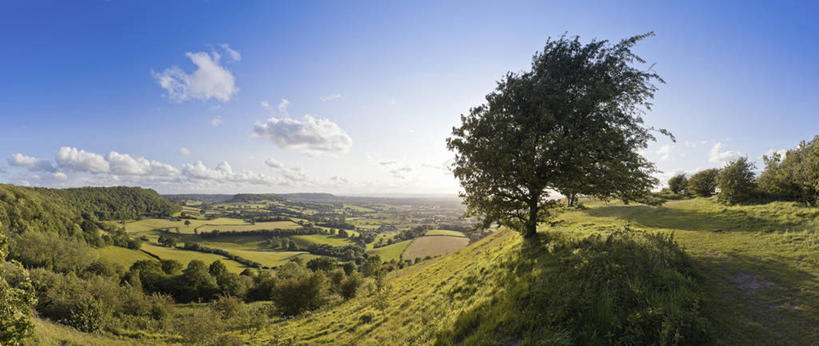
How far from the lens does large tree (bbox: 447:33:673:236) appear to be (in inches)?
445

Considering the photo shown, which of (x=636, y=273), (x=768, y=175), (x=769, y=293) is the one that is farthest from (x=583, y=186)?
(x=768, y=175)

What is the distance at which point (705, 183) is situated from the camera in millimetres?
35094

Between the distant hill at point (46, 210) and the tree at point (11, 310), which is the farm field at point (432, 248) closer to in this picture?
the tree at point (11, 310)

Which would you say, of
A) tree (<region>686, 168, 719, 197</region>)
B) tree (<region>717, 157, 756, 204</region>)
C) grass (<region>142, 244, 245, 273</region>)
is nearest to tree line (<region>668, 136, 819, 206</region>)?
tree (<region>717, 157, 756, 204</region>)

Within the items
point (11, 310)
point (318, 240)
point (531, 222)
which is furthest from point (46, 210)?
point (531, 222)

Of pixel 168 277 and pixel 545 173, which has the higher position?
pixel 545 173

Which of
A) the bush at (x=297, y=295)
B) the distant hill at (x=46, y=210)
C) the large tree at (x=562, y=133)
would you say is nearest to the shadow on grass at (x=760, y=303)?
the large tree at (x=562, y=133)

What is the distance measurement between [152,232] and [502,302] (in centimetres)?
18627

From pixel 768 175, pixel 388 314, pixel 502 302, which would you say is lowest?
pixel 388 314

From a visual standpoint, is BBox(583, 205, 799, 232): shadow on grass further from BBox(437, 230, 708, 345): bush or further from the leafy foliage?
BBox(437, 230, 708, 345): bush

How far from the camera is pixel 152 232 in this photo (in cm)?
13138

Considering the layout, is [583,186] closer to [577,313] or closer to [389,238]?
[577,313]

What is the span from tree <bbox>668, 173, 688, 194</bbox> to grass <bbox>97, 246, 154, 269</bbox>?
5323 inches

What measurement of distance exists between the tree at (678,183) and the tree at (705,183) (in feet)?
33.9
